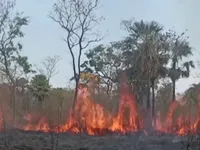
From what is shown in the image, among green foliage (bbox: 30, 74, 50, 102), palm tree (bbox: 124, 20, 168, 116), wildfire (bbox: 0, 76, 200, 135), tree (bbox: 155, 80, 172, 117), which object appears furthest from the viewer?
tree (bbox: 155, 80, 172, 117)

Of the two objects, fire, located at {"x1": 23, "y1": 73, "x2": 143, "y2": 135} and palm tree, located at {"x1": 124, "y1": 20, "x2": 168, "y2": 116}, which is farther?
palm tree, located at {"x1": 124, "y1": 20, "x2": 168, "y2": 116}

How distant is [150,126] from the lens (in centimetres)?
3562

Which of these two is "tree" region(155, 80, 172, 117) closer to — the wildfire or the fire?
the wildfire

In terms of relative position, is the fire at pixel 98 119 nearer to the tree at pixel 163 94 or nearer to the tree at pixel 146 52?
the tree at pixel 146 52

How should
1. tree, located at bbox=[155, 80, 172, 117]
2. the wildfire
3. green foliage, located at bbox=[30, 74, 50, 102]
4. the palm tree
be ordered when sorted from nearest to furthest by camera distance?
the wildfire
the palm tree
green foliage, located at bbox=[30, 74, 50, 102]
tree, located at bbox=[155, 80, 172, 117]

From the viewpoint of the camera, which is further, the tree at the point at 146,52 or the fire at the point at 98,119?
the tree at the point at 146,52

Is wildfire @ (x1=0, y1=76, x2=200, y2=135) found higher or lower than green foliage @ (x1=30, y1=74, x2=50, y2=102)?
lower

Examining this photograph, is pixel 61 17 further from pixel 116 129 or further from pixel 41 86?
pixel 116 129

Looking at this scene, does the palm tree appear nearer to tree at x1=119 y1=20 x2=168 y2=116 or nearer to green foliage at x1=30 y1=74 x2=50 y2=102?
tree at x1=119 y1=20 x2=168 y2=116

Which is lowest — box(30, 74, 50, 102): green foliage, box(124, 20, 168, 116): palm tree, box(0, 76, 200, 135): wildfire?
box(0, 76, 200, 135): wildfire

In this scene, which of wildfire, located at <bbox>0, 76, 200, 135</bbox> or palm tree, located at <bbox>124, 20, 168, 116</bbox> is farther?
palm tree, located at <bbox>124, 20, 168, 116</bbox>

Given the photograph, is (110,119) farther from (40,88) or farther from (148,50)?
(40,88)

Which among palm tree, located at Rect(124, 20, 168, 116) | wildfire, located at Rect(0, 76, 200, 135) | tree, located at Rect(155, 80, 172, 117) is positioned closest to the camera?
wildfire, located at Rect(0, 76, 200, 135)

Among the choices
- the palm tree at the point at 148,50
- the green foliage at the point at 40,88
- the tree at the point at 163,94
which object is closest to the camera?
the palm tree at the point at 148,50
